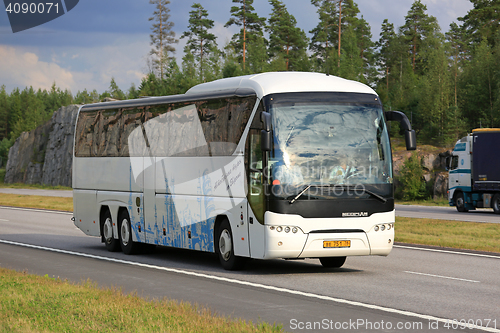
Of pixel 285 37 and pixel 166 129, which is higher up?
pixel 285 37

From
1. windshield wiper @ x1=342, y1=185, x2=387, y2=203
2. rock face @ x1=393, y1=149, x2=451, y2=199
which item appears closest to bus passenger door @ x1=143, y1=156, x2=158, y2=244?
windshield wiper @ x1=342, y1=185, x2=387, y2=203

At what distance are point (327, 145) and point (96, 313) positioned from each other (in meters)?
5.68

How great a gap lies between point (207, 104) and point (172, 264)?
351 cm

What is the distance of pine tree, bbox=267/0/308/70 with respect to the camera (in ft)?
289

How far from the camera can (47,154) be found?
87.2 metres

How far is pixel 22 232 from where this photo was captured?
23.7m

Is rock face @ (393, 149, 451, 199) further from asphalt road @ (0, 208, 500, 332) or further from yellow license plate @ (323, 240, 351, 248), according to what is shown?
yellow license plate @ (323, 240, 351, 248)

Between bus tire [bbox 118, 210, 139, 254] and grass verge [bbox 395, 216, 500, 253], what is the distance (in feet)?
25.0

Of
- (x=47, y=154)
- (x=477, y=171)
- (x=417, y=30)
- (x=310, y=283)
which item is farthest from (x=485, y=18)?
(x=310, y=283)

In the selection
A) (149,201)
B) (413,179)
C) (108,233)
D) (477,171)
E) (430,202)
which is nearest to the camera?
(149,201)

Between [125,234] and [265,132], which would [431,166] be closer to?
[125,234]

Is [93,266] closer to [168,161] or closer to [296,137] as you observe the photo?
[168,161]

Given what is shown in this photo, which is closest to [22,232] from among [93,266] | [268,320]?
[93,266]

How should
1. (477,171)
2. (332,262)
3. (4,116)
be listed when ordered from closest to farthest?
(332,262) → (477,171) → (4,116)
